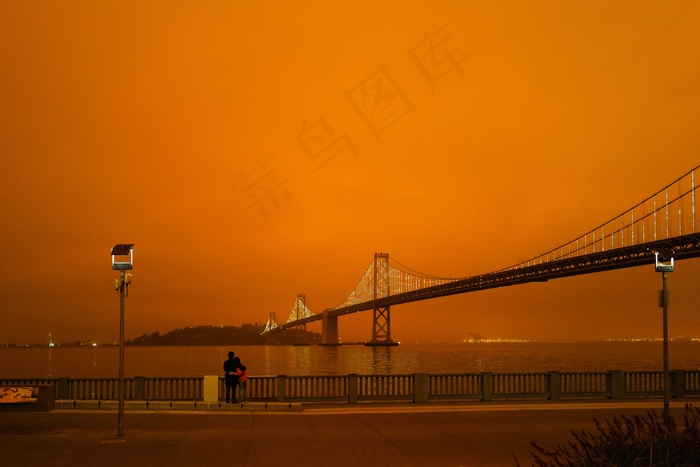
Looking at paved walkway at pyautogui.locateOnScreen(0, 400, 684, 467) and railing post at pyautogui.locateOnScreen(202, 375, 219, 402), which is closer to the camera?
paved walkway at pyautogui.locateOnScreen(0, 400, 684, 467)

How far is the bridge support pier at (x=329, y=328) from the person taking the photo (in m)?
133

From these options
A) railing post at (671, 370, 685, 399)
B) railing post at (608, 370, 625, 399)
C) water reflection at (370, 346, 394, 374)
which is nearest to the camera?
railing post at (608, 370, 625, 399)

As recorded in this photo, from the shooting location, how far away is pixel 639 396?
74.4ft

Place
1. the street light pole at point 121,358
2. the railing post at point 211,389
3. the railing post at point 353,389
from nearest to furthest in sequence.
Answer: the street light pole at point 121,358 → the railing post at point 211,389 → the railing post at point 353,389

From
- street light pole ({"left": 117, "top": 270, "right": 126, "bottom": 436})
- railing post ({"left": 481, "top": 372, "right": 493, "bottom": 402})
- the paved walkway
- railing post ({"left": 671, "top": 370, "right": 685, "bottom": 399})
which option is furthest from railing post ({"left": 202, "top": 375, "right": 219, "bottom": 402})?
railing post ({"left": 671, "top": 370, "right": 685, "bottom": 399})

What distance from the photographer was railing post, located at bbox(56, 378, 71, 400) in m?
20.2

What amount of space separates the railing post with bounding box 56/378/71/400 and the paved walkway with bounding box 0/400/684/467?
5.16 ft

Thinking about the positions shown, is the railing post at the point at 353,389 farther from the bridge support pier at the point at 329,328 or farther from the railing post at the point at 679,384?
the bridge support pier at the point at 329,328

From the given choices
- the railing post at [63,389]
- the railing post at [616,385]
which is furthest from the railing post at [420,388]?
the railing post at [63,389]

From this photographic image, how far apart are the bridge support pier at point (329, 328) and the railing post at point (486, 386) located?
111 m

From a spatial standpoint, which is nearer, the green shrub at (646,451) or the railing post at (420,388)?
the green shrub at (646,451)

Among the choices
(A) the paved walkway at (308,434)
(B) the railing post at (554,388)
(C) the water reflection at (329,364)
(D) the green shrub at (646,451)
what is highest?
(D) the green shrub at (646,451)

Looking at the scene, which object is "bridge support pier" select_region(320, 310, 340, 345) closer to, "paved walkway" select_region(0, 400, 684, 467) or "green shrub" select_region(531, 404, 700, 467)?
"paved walkway" select_region(0, 400, 684, 467)

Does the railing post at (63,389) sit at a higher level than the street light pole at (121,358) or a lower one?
lower
